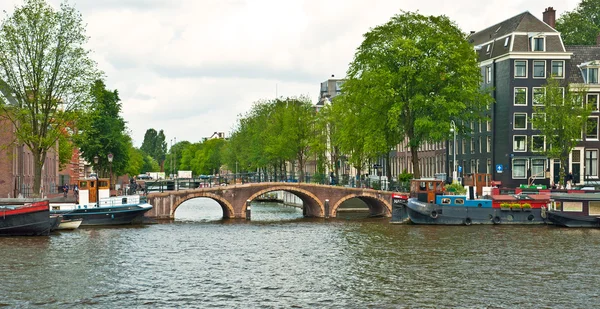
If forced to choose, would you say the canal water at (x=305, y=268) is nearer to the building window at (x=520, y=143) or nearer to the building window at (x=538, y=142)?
the building window at (x=538, y=142)

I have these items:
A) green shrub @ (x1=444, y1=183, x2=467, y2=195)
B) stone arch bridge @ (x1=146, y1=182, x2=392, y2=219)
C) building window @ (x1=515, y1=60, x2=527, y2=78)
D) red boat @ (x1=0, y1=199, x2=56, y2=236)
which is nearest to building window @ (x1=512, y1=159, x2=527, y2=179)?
building window @ (x1=515, y1=60, x2=527, y2=78)

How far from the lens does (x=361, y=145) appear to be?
85.7 m

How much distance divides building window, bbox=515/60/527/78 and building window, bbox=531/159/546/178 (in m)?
8.45

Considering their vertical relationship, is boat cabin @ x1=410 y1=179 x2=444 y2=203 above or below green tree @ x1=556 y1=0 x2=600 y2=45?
below

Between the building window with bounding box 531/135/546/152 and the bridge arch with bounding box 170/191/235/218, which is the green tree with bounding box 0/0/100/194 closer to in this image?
the bridge arch with bounding box 170/191/235/218

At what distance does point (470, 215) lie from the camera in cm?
6619

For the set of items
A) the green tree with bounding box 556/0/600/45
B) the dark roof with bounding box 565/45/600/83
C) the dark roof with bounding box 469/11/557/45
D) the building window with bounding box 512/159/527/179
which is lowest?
the building window with bounding box 512/159/527/179

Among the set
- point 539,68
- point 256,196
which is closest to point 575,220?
point 539,68

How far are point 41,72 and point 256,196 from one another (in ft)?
68.6

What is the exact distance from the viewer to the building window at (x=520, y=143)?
86500 mm

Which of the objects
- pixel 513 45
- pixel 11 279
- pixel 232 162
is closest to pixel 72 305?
pixel 11 279

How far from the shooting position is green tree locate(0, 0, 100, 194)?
64250mm

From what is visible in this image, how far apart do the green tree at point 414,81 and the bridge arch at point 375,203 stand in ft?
13.5

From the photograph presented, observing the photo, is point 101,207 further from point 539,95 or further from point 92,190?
point 539,95
